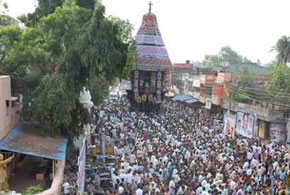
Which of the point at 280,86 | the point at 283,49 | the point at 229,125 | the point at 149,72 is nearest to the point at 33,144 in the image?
the point at 229,125

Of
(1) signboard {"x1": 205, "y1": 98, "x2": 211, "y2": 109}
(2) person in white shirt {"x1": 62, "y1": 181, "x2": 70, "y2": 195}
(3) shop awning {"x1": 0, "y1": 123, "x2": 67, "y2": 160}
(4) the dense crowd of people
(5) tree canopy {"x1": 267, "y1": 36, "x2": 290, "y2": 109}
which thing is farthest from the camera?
(1) signboard {"x1": 205, "y1": 98, "x2": 211, "y2": 109}

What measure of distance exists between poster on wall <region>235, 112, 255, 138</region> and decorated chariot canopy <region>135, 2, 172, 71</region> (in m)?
18.1

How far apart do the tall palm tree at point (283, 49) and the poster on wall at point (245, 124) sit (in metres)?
25.2

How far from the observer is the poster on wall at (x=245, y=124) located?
2470 cm

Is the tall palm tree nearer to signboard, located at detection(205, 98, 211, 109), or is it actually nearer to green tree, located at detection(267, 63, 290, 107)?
signboard, located at detection(205, 98, 211, 109)

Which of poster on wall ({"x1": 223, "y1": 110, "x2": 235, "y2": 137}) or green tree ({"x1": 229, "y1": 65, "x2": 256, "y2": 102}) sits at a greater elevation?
green tree ({"x1": 229, "y1": 65, "x2": 256, "y2": 102})

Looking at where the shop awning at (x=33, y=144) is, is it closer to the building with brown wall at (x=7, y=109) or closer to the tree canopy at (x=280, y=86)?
the building with brown wall at (x=7, y=109)

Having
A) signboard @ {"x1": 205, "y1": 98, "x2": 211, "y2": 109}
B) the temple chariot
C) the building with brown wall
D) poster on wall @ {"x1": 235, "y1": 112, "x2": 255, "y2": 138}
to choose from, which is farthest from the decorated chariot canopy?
the building with brown wall

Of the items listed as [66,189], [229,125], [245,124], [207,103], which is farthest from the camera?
[207,103]

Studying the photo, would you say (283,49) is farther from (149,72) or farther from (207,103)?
(149,72)

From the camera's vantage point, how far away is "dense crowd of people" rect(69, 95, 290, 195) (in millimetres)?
15406

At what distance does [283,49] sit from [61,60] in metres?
35.4

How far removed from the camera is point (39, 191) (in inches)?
519

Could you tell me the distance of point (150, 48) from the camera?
1725 inches
